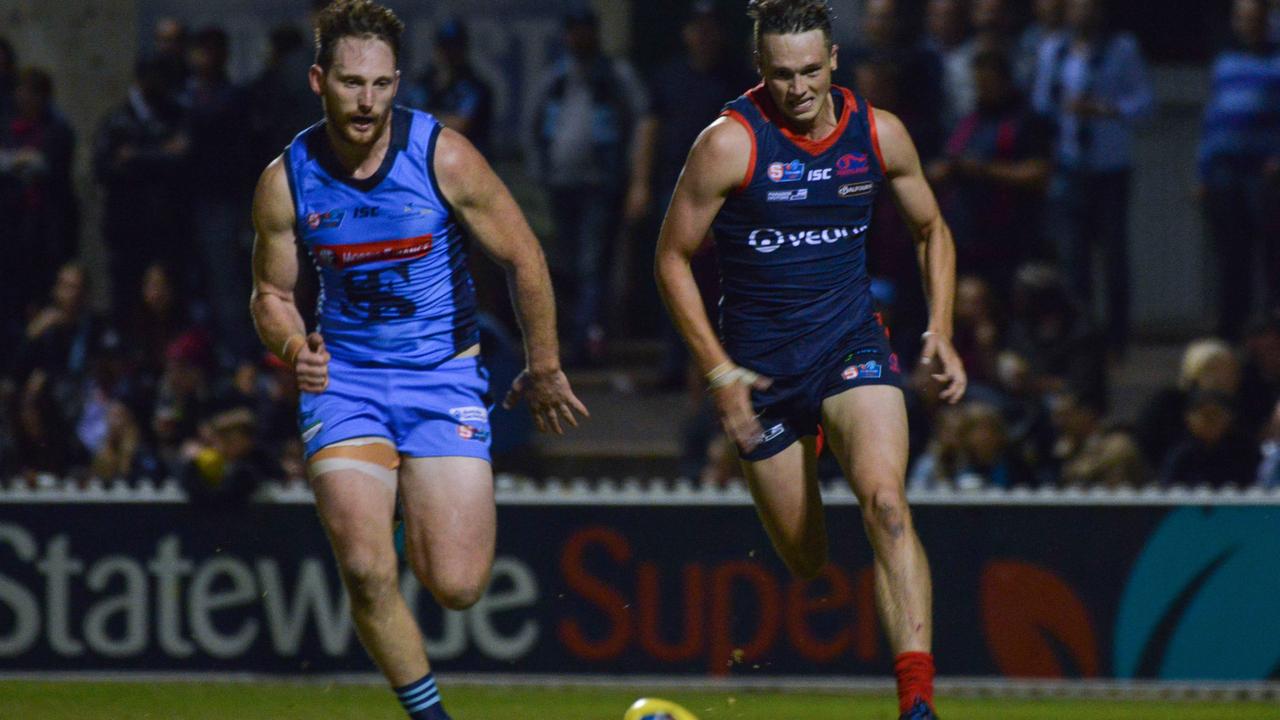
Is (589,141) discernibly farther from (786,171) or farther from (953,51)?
(786,171)

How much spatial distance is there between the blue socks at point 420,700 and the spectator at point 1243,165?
724 centimetres

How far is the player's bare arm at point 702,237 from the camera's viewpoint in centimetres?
720

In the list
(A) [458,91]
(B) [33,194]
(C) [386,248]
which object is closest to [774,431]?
(C) [386,248]

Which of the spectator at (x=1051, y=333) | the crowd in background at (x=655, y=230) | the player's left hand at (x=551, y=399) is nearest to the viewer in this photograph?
the player's left hand at (x=551, y=399)

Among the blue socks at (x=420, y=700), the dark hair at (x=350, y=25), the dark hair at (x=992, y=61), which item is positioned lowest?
the blue socks at (x=420, y=700)

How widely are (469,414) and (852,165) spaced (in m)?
1.54

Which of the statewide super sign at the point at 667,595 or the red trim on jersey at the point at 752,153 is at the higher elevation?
the red trim on jersey at the point at 752,153

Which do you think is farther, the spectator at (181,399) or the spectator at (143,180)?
the spectator at (143,180)

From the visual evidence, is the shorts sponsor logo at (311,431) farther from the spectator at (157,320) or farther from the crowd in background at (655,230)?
the spectator at (157,320)

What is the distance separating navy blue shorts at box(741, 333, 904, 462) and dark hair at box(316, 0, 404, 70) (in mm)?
1723

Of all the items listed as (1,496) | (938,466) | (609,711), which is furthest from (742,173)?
(1,496)

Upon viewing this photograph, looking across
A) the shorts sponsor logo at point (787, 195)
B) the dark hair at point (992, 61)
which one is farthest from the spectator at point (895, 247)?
the shorts sponsor logo at point (787, 195)

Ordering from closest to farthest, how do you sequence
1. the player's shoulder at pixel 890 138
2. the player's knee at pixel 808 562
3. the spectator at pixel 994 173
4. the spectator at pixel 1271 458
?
the player's shoulder at pixel 890 138, the player's knee at pixel 808 562, the spectator at pixel 1271 458, the spectator at pixel 994 173

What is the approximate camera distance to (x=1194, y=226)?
15.9 m
